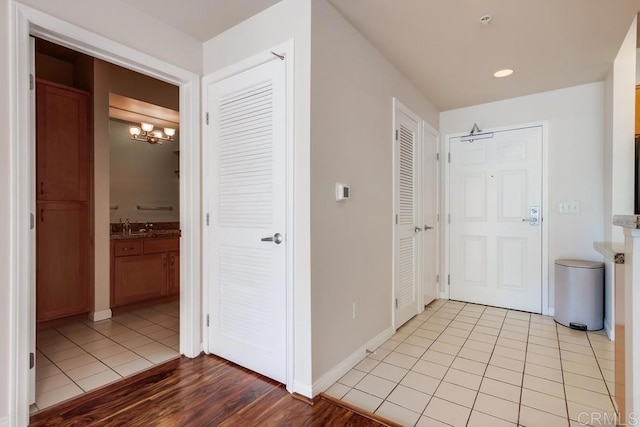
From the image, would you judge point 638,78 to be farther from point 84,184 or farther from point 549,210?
point 84,184

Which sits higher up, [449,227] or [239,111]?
[239,111]

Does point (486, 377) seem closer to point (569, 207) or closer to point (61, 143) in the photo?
point (569, 207)

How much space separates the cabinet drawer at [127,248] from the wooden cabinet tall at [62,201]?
245 millimetres

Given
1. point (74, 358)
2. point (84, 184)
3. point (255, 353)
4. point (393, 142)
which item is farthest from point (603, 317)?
point (84, 184)

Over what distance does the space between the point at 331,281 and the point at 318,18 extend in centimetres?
164

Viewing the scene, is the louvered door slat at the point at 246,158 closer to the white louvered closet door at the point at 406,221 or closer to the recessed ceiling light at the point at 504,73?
the white louvered closet door at the point at 406,221

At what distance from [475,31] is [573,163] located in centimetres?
202

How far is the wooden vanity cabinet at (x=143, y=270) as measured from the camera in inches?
132

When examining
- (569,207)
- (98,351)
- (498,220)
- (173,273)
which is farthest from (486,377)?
(173,273)

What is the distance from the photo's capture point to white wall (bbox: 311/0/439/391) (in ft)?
6.29

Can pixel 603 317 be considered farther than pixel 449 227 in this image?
No

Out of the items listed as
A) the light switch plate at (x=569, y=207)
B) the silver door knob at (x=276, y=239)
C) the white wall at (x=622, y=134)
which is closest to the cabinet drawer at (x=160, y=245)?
the silver door knob at (x=276, y=239)

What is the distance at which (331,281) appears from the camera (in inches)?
80.3

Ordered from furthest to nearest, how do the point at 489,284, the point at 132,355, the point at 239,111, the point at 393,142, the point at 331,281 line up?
the point at 489,284 < the point at 393,142 < the point at 132,355 < the point at 239,111 < the point at 331,281
